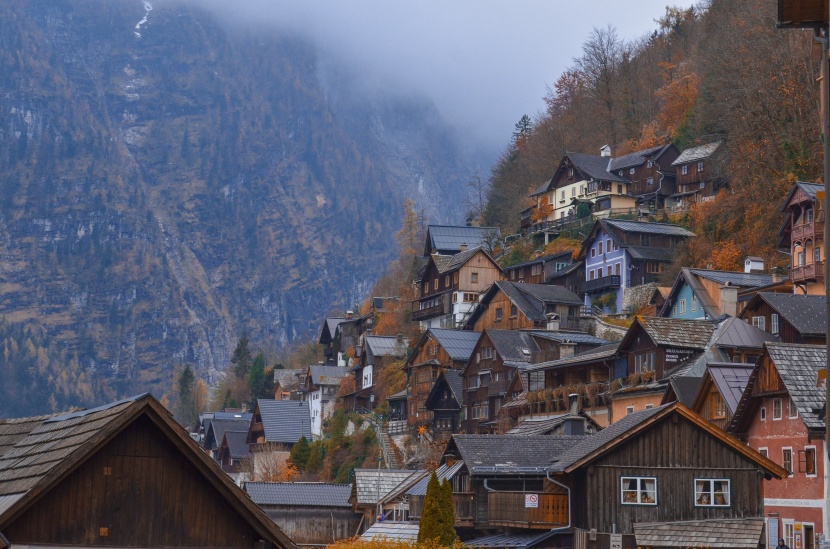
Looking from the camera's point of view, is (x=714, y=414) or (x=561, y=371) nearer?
(x=714, y=414)

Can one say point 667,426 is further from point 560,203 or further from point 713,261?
point 560,203

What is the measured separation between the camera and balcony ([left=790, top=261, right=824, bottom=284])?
75562 millimetres

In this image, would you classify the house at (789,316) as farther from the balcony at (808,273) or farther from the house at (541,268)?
the house at (541,268)

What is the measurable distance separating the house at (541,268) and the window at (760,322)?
44709mm

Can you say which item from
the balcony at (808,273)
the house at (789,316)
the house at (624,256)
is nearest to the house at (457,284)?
the house at (624,256)

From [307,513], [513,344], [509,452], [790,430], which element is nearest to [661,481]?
[790,430]

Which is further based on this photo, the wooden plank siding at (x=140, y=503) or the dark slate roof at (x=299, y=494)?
the dark slate roof at (x=299, y=494)

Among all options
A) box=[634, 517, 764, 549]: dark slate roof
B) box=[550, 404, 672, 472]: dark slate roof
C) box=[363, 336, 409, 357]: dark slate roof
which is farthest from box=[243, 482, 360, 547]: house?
box=[363, 336, 409, 357]: dark slate roof

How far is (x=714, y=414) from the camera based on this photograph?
5888cm

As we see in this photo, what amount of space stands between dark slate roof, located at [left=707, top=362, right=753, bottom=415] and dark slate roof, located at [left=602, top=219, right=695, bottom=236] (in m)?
47.4

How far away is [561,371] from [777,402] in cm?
3358

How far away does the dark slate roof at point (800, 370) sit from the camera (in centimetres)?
4801

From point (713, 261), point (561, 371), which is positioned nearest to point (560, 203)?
point (713, 261)

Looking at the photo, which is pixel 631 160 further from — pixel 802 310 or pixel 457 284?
pixel 802 310
